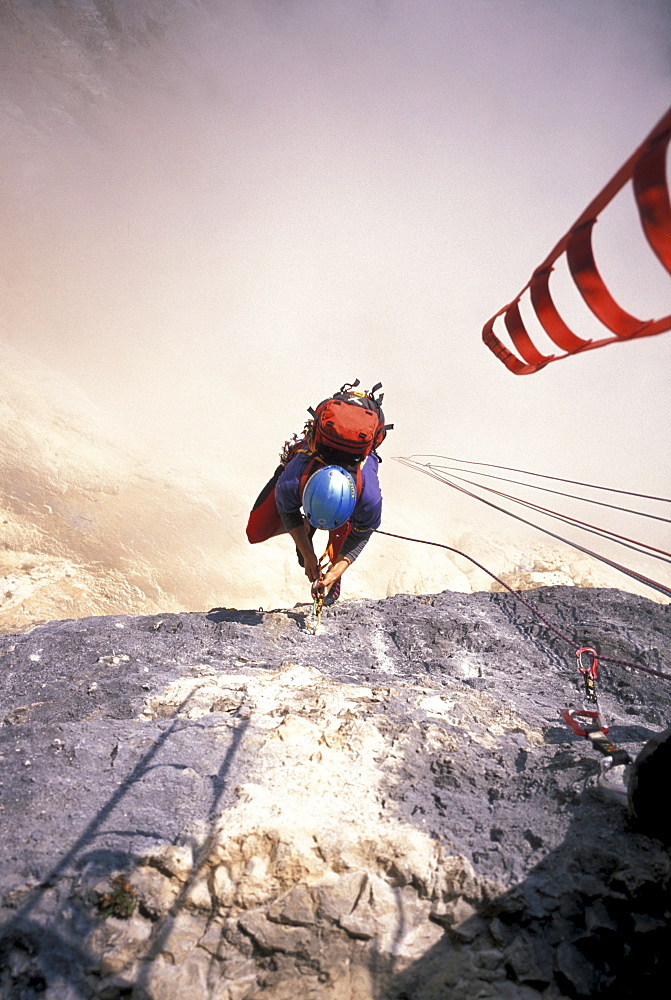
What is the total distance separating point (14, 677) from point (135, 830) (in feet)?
6.12

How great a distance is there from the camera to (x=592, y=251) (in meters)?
1.75

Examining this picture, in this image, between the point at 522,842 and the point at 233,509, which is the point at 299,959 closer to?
the point at 522,842

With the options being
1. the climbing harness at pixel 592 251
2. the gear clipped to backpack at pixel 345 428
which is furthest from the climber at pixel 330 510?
the climbing harness at pixel 592 251

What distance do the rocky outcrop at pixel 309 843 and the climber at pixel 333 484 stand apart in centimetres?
120

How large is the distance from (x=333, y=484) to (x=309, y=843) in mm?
2131

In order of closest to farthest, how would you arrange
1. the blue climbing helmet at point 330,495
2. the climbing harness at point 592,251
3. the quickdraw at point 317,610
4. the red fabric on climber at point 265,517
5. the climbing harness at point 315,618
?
the climbing harness at point 592,251 → the blue climbing helmet at point 330,495 → the quickdraw at point 317,610 → the climbing harness at point 315,618 → the red fabric on climber at point 265,517

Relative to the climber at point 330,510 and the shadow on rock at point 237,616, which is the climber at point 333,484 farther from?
the shadow on rock at point 237,616

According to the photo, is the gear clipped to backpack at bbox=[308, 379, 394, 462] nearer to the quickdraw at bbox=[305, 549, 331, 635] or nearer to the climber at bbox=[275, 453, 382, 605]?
the climber at bbox=[275, 453, 382, 605]

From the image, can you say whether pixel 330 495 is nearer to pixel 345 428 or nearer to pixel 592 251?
pixel 345 428

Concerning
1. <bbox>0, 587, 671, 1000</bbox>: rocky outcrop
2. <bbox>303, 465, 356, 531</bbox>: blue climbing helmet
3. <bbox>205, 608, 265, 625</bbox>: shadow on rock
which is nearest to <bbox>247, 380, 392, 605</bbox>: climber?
<bbox>303, 465, 356, 531</bbox>: blue climbing helmet

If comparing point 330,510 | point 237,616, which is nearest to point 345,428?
point 330,510

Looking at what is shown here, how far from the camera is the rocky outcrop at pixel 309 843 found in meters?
1.56

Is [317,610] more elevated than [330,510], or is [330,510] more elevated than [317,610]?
[330,510]

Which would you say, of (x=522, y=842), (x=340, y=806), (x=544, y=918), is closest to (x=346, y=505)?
(x=340, y=806)
